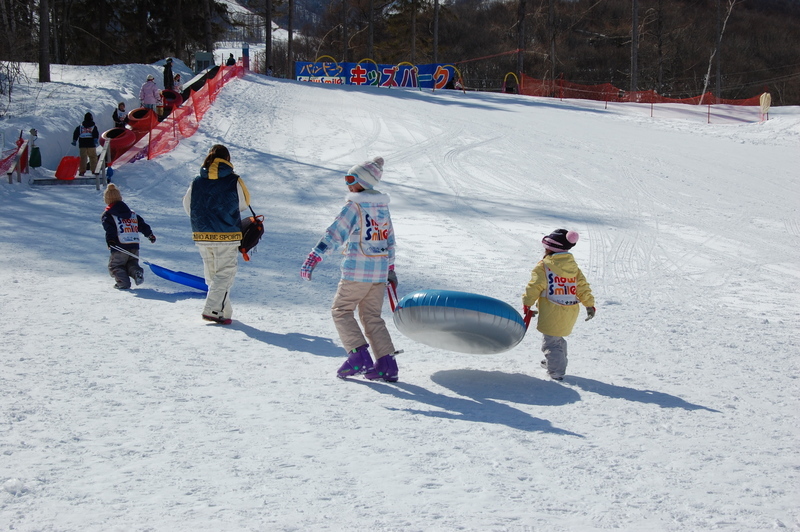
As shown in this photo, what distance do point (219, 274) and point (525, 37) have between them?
194ft

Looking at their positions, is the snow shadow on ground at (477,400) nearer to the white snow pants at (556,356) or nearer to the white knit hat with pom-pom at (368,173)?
the white snow pants at (556,356)

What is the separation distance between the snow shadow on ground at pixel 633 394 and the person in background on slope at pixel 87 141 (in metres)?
13.1

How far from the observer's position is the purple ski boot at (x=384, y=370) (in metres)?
5.16

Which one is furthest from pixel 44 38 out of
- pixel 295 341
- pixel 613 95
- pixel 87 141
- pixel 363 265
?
pixel 613 95

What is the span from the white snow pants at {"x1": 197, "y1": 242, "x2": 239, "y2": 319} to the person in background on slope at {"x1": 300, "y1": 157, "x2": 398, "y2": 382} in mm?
1720

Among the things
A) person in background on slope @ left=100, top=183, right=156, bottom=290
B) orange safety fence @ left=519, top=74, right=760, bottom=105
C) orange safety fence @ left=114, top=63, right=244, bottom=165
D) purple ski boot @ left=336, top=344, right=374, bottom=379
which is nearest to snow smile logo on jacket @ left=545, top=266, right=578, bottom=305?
purple ski boot @ left=336, top=344, right=374, bottom=379

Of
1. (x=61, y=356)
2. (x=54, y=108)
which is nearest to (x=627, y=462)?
(x=61, y=356)

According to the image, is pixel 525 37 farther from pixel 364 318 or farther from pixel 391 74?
pixel 364 318

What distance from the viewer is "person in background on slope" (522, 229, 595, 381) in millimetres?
5301

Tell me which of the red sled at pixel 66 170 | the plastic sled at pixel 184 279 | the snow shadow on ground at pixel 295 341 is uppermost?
the red sled at pixel 66 170

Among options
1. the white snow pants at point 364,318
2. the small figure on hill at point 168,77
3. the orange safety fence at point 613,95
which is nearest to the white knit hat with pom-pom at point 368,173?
the white snow pants at point 364,318

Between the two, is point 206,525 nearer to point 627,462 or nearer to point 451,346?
point 627,462

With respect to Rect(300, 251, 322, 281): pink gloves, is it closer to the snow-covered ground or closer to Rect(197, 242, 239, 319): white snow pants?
the snow-covered ground

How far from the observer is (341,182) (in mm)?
14969
